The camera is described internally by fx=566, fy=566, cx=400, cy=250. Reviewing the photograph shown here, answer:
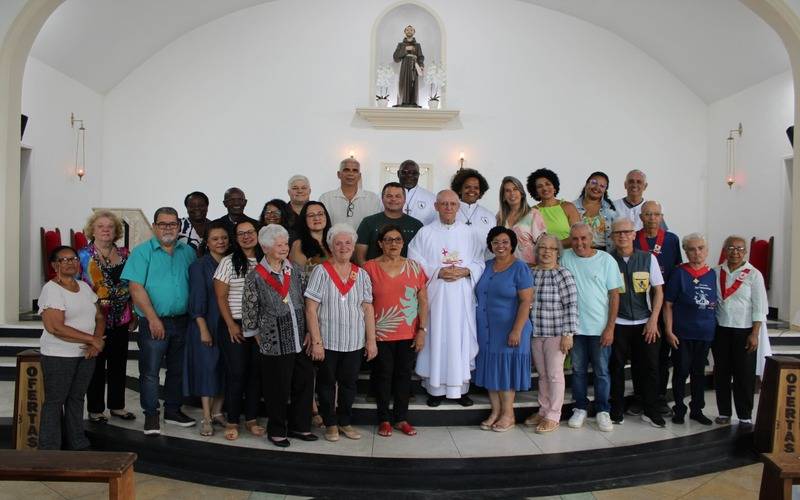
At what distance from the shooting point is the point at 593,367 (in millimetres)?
3891

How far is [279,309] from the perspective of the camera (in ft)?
11.0

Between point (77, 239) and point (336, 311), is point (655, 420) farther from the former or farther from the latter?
point (77, 239)

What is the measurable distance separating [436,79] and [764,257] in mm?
5333

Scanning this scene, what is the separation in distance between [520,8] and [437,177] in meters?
3.02

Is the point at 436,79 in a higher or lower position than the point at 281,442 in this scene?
higher

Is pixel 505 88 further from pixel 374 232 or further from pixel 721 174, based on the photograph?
pixel 374 232

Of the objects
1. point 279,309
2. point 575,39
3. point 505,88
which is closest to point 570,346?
point 279,309

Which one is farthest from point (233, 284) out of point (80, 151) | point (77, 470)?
point (80, 151)

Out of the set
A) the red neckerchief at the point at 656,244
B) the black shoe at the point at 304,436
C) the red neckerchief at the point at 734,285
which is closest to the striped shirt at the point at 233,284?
the black shoe at the point at 304,436

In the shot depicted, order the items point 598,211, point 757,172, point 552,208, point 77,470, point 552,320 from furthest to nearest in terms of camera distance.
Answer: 1. point 757,172
2. point 598,211
3. point 552,208
4. point 552,320
5. point 77,470

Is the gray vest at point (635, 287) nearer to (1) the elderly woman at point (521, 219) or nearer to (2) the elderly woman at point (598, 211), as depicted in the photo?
(2) the elderly woman at point (598, 211)

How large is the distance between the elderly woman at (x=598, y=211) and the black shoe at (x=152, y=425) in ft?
10.9

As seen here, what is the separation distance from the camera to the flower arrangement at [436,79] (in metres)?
9.00

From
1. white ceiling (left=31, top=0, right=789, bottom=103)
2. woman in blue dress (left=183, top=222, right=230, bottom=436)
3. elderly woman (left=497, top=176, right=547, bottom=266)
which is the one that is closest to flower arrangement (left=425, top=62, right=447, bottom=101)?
white ceiling (left=31, top=0, right=789, bottom=103)
